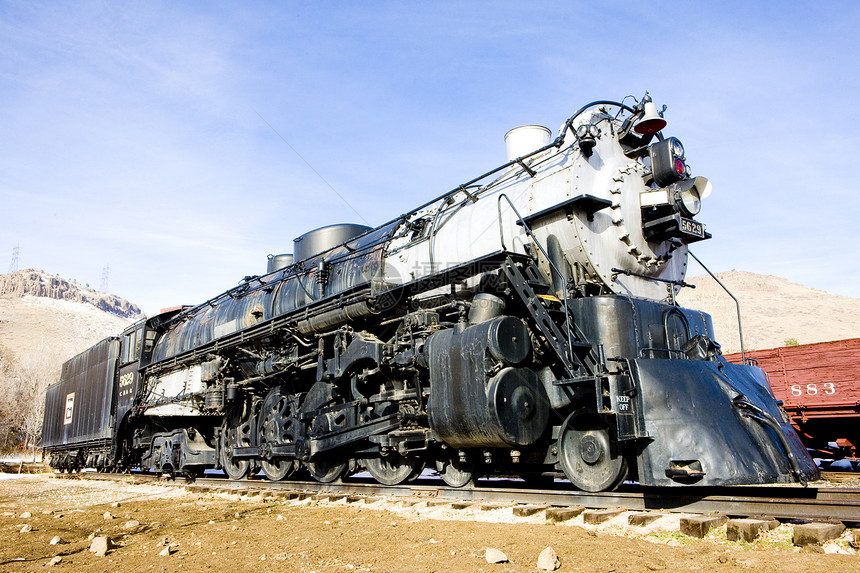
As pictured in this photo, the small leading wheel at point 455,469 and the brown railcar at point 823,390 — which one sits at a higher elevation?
the brown railcar at point 823,390

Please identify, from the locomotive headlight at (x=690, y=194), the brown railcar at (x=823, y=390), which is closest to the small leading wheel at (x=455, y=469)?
the locomotive headlight at (x=690, y=194)

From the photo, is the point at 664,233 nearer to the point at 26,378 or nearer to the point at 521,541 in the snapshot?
the point at 521,541

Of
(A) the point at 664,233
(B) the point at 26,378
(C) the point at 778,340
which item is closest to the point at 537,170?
(A) the point at 664,233

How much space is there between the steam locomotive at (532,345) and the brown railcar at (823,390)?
6.03 m

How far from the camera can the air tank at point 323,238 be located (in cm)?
1223

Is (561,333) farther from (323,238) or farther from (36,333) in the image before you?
(36,333)

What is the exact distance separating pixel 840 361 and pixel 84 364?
19.4 meters

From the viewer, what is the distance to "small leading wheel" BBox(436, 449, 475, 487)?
7.57 metres

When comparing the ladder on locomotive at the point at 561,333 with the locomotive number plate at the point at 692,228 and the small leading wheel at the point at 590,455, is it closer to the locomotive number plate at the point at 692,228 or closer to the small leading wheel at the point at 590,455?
the small leading wheel at the point at 590,455

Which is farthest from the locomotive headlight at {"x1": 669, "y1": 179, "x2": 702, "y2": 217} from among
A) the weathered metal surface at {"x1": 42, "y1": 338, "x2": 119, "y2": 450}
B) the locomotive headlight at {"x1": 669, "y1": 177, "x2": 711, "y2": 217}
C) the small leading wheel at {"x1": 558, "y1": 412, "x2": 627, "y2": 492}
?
the weathered metal surface at {"x1": 42, "y1": 338, "x2": 119, "y2": 450}

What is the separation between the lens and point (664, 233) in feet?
23.9

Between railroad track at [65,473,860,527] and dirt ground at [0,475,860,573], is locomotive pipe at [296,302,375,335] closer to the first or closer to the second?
railroad track at [65,473,860,527]

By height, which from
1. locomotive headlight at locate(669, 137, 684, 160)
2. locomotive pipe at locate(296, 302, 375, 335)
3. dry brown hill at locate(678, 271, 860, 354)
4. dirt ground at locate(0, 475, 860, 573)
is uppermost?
dry brown hill at locate(678, 271, 860, 354)

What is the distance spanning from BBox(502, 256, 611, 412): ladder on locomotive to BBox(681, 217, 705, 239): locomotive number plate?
72.5 inches
